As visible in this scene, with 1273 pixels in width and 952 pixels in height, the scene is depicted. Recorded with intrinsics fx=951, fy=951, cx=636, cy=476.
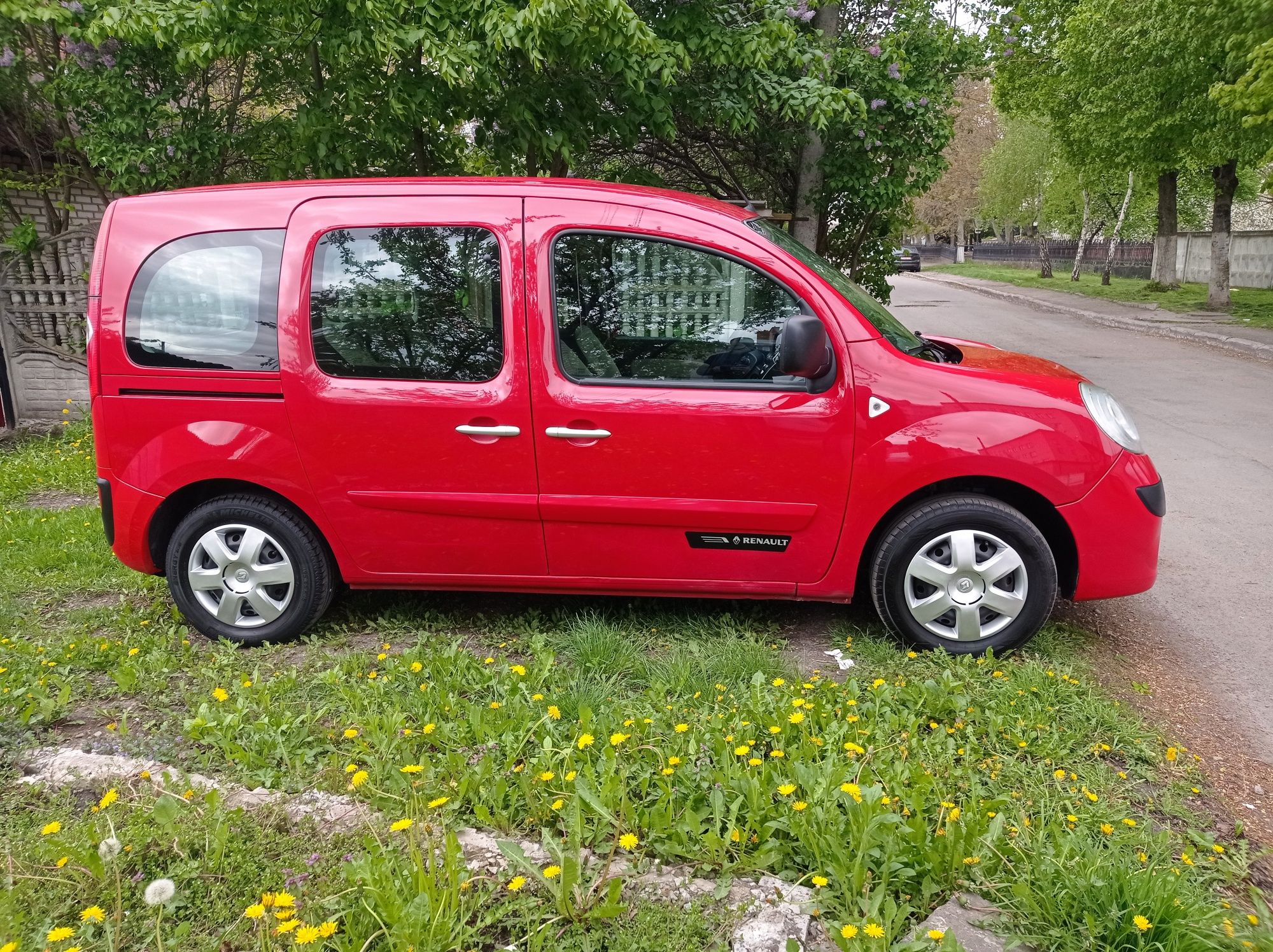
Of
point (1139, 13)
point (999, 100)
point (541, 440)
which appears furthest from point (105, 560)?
point (999, 100)

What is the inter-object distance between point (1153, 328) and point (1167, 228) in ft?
27.9

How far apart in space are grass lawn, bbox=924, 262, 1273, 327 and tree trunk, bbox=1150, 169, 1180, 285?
19.2 inches

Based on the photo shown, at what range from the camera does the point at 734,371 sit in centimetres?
385

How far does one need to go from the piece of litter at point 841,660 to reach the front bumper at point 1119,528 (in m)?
0.97

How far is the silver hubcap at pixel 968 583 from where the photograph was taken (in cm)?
382

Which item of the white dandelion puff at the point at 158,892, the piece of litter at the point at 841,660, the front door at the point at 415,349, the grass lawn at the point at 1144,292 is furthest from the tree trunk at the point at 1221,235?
the white dandelion puff at the point at 158,892

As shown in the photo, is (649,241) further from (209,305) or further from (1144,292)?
(1144,292)

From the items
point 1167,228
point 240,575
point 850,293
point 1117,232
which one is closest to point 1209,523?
point 850,293

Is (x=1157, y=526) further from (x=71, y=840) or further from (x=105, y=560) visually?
(x=105, y=560)

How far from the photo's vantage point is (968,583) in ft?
12.6

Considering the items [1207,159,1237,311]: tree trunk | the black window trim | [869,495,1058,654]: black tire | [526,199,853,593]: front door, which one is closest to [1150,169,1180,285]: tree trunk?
[1207,159,1237,311]: tree trunk

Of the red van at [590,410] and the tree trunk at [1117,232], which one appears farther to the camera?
the tree trunk at [1117,232]

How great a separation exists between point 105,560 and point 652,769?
397 cm

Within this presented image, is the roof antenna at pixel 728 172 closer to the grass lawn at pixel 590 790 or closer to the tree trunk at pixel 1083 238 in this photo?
the grass lawn at pixel 590 790
